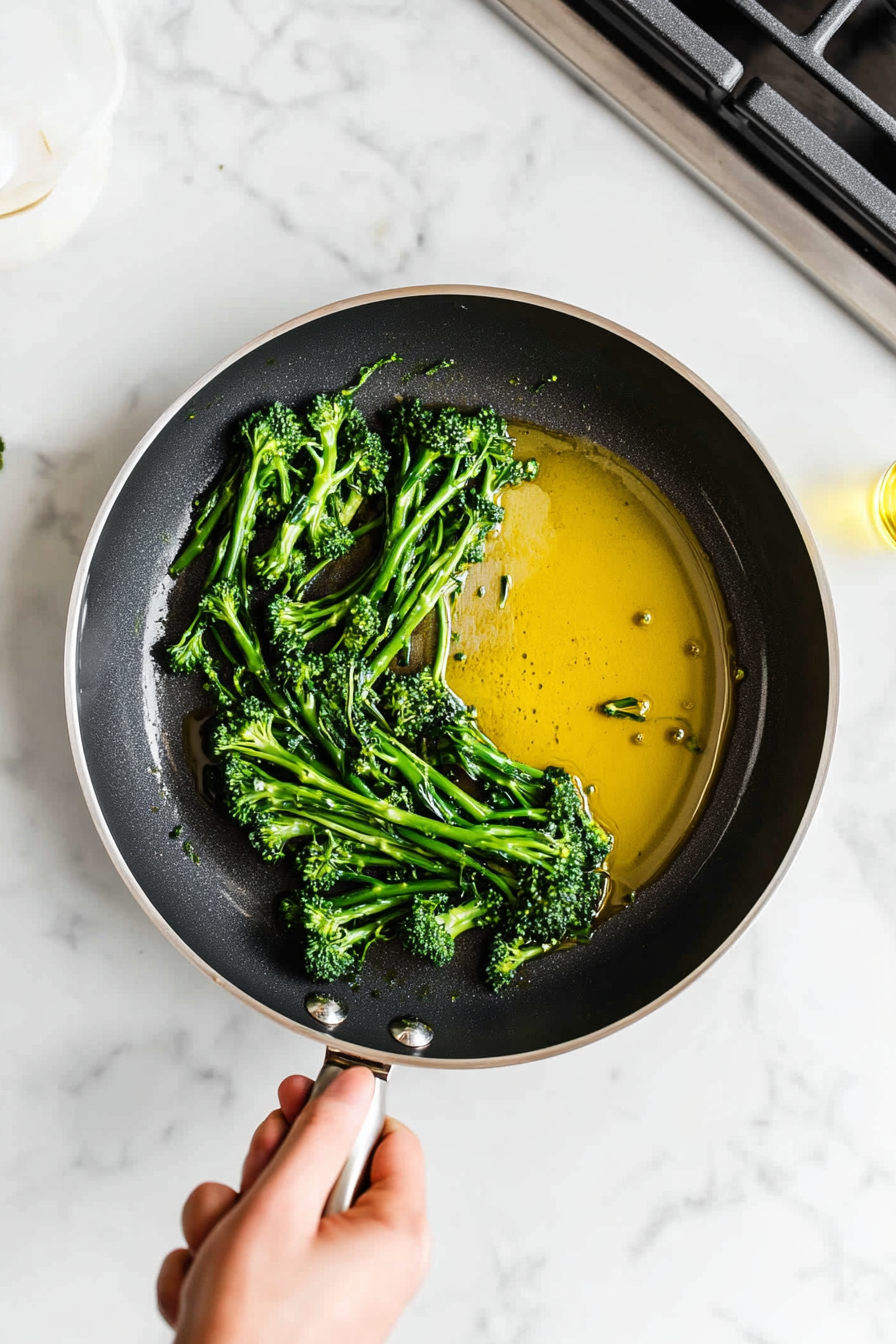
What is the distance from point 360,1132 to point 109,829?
0.70 m

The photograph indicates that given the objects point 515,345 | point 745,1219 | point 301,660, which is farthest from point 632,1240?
point 515,345

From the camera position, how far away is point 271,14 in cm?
190

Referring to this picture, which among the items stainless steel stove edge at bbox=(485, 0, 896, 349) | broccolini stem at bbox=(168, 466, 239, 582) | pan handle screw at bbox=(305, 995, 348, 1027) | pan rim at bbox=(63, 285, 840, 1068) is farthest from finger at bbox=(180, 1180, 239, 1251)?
stainless steel stove edge at bbox=(485, 0, 896, 349)

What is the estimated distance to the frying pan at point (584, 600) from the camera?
179cm

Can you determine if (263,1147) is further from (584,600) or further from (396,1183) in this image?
(584,600)

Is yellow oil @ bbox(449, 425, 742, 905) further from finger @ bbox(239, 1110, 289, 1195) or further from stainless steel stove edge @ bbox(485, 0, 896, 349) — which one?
finger @ bbox(239, 1110, 289, 1195)

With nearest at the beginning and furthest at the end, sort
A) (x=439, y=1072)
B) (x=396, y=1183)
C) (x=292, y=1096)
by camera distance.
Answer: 1. (x=396, y=1183)
2. (x=292, y=1096)
3. (x=439, y=1072)

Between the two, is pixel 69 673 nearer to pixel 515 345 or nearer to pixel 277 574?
pixel 277 574

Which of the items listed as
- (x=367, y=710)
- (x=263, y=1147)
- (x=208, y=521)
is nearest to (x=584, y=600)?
(x=367, y=710)

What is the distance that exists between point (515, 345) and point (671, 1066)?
4.86 ft

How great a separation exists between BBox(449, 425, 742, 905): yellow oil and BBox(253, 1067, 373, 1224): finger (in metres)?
0.66

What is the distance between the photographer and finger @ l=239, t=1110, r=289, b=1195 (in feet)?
4.86

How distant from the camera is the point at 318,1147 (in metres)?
1.38

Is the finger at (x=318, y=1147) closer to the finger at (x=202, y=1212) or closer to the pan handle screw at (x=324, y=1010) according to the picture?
the finger at (x=202, y=1212)
